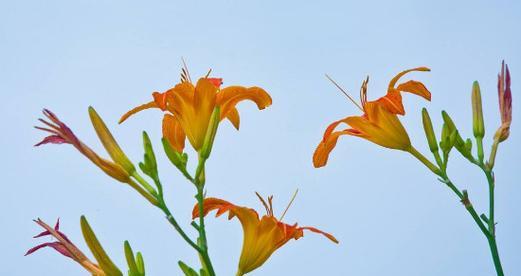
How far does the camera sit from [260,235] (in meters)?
3.14

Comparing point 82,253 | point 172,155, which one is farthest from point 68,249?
point 172,155

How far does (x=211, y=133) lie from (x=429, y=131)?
1060 millimetres

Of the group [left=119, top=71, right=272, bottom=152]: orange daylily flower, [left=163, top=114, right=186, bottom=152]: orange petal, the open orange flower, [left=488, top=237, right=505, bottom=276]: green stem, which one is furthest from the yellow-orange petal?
[left=488, top=237, right=505, bottom=276]: green stem

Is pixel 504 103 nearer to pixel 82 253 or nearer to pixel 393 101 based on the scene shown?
pixel 393 101

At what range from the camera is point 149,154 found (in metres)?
2.83

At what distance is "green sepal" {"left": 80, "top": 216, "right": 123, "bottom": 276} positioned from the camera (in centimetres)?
282

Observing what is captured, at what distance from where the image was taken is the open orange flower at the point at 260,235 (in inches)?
122

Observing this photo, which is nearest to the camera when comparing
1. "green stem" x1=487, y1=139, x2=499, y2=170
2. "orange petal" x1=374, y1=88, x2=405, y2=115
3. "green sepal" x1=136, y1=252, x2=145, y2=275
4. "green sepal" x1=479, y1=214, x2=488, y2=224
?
"green sepal" x1=136, y1=252, x2=145, y2=275

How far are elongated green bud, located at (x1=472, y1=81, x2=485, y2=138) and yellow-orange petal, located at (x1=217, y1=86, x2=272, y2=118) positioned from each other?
1021 mm

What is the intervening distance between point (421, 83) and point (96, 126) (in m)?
1.58

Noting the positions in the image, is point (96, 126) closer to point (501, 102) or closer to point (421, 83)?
point (421, 83)

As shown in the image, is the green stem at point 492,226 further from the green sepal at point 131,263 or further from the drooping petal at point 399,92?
the green sepal at point 131,263

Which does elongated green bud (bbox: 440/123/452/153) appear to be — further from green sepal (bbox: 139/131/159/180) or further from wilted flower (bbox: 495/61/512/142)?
green sepal (bbox: 139/131/159/180)

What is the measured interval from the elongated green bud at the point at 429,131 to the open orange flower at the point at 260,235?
2.19 ft
